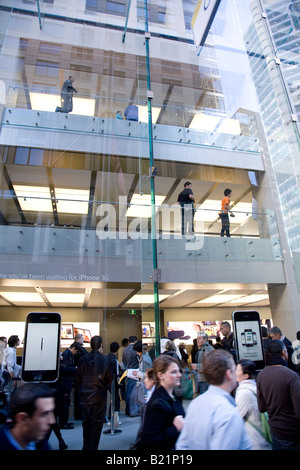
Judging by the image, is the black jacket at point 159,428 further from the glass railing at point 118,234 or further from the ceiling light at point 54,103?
the ceiling light at point 54,103

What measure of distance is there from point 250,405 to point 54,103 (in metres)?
7.45

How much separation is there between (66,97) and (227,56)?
3.96 meters

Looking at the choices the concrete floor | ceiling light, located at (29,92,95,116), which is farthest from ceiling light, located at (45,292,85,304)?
ceiling light, located at (29,92,95,116)

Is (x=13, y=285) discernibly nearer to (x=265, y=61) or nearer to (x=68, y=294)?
(x=68, y=294)

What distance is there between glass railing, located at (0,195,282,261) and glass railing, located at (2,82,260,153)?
1.98 metres

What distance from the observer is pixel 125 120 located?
6906 mm

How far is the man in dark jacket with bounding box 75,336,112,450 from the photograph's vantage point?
2.93 m

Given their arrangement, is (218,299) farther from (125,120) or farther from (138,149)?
(125,120)

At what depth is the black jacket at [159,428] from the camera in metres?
1.42

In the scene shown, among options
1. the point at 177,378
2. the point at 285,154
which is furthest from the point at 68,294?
the point at 177,378

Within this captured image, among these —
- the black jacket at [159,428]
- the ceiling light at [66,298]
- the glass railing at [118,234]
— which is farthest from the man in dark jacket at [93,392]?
the ceiling light at [66,298]

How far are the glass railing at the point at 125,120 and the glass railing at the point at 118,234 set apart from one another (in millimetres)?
1978

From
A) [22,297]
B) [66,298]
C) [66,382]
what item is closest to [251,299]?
[66,298]
